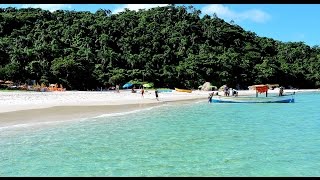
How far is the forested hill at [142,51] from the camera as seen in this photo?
6512 centimetres

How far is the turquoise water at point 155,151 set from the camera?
1039 cm

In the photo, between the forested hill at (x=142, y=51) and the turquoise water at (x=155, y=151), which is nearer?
the turquoise water at (x=155, y=151)

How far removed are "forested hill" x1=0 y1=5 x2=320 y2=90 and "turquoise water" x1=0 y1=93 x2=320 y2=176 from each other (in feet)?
141

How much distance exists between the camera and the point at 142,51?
294ft

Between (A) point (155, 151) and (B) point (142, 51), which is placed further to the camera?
(B) point (142, 51)

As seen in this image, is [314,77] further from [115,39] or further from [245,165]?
[245,165]

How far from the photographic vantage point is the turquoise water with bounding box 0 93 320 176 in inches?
409

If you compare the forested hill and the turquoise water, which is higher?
the forested hill

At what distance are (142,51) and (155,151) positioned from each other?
77.4 metres

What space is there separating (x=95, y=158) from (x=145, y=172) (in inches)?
97.5

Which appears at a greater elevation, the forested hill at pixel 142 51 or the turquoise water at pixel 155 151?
the forested hill at pixel 142 51

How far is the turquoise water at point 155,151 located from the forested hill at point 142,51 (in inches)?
1692

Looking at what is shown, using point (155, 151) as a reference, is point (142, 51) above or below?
above

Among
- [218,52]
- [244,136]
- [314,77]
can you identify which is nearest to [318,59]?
[314,77]
